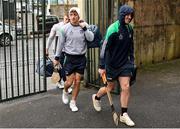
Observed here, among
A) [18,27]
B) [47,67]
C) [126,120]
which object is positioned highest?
[18,27]

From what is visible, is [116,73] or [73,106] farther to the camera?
[73,106]

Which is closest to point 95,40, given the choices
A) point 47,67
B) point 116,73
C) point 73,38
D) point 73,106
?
point 73,38

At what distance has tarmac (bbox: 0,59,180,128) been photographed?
5648 millimetres

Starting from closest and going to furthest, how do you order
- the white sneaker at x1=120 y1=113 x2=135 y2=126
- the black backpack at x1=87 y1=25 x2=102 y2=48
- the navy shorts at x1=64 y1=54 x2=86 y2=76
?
the white sneaker at x1=120 y1=113 x2=135 y2=126 → the navy shorts at x1=64 y1=54 x2=86 y2=76 → the black backpack at x1=87 y1=25 x2=102 y2=48

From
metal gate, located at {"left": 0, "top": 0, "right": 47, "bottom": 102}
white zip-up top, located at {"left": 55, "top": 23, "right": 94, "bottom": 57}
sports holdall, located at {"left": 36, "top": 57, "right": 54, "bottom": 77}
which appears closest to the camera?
white zip-up top, located at {"left": 55, "top": 23, "right": 94, "bottom": 57}

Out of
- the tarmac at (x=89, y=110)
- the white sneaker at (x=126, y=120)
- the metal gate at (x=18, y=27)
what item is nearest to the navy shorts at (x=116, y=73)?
the white sneaker at (x=126, y=120)

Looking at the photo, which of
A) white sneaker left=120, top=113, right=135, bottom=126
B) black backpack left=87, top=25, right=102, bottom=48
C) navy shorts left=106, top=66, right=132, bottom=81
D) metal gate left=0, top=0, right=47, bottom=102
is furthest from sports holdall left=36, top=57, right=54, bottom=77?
white sneaker left=120, top=113, right=135, bottom=126

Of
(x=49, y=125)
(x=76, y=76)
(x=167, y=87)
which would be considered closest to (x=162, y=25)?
(x=167, y=87)

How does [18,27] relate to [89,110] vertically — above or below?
above

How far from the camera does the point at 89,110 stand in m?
6.28

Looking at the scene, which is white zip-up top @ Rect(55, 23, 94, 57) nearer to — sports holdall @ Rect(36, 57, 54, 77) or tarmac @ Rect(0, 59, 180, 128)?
tarmac @ Rect(0, 59, 180, 128)

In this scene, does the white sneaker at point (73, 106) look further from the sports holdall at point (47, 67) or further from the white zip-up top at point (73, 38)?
the sports holdall at point (47, 67)

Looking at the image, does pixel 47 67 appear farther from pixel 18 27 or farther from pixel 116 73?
pixel 116 73

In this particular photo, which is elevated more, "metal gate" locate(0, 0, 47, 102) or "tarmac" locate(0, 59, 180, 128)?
"metal gate" locate(0, 0, 47, 102)
